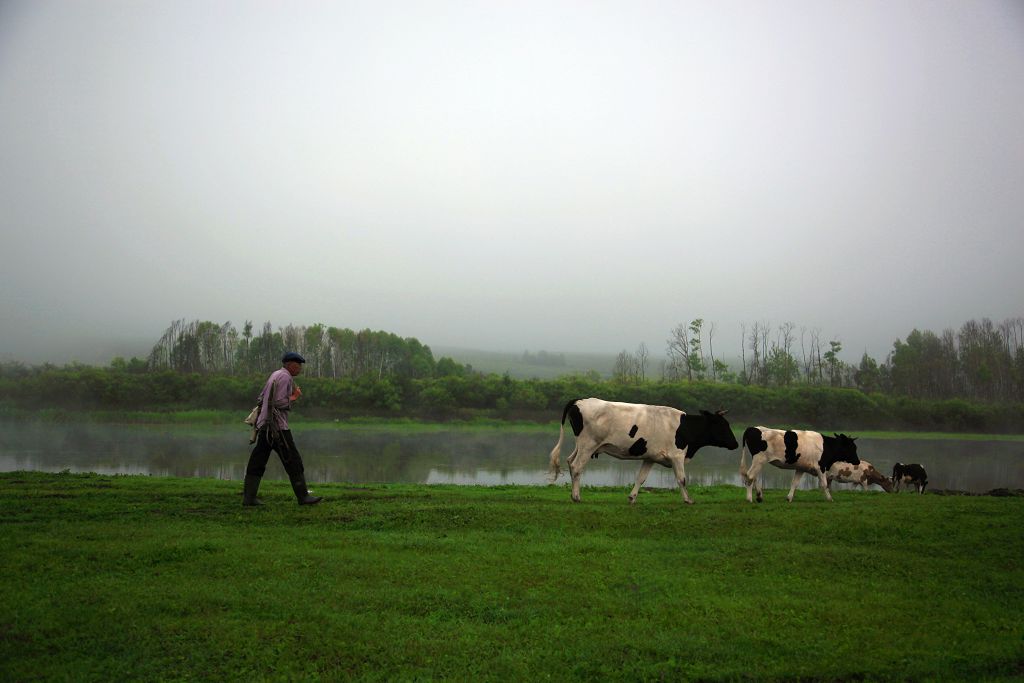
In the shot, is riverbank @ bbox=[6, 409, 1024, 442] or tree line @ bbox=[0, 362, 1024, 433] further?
tree line @ bbox=[0, 362, 1024, 433]

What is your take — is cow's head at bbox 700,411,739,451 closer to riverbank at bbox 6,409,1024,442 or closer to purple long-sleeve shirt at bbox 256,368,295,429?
purple long-sleeve shirt at bbox 256,368,295,429

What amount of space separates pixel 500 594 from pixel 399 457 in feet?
77.3

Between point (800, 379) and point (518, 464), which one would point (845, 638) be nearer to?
point (518, 464)

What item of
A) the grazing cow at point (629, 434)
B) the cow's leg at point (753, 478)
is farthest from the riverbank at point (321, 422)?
the grazing cow at point (629, 434)

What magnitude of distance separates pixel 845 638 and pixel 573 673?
254 centimetres

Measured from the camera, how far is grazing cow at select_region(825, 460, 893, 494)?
18.7 m

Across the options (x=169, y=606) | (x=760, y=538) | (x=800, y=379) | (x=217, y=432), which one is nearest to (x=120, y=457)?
A: (x=217, y=432)

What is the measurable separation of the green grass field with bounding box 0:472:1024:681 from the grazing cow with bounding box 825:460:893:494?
8479 millimetres

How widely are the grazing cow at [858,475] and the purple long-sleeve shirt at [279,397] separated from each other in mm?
15045

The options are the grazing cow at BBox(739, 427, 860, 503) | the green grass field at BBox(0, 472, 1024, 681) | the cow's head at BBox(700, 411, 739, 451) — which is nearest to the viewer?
the green grass field at BBox(0, 472, 1024, 681)

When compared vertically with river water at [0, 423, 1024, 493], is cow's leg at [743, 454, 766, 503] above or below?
above

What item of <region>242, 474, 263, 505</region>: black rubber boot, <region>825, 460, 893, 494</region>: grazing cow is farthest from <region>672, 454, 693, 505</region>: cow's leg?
<region>825, 460, 893, 494</region>: grazing cow

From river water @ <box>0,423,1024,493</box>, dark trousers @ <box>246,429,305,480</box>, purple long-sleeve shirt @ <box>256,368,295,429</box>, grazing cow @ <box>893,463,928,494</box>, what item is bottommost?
river water @ <box>0,423,1024,493</box>

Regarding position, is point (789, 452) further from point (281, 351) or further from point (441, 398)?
point (281, 351)
